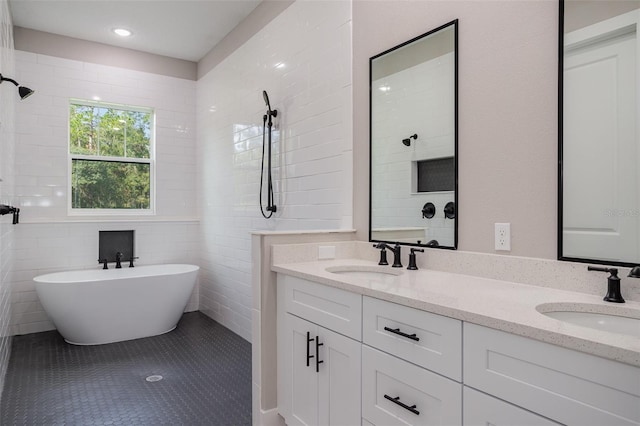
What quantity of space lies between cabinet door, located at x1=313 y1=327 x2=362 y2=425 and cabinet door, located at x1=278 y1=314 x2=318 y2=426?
0.05 meters

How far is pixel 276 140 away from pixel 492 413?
8.57 ft

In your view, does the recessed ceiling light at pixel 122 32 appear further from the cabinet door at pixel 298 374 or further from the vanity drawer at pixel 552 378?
the vanity drawer at pixel 552 378

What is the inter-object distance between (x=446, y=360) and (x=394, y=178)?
47.7 inches

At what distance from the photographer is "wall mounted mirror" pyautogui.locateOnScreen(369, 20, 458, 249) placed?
2004 mm

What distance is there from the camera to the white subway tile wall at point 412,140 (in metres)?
2.03

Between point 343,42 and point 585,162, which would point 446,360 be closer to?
point 585,162

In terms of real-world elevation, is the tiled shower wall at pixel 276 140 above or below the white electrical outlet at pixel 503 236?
above

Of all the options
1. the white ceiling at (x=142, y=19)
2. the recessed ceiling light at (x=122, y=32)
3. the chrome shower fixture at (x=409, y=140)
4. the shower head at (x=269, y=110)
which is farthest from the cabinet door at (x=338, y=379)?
the recessed ceiling light at (x=122, y=32)

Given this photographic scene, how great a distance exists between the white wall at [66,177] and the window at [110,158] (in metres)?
0.12

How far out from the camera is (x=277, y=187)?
11.0 feet

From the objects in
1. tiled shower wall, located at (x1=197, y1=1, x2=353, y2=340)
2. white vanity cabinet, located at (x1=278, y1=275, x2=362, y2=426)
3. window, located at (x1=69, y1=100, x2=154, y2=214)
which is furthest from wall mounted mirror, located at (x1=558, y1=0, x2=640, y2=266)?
window, located at (x1=69, y1=100, x2=154, y2=214)

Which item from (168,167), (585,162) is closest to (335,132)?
(585,162)

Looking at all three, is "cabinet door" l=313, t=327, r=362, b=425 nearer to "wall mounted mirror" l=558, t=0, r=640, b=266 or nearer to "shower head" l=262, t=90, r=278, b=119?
"wall mounted mirror" l=558, t=0, r=640, b=266

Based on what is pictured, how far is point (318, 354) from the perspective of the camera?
186 centimetres
